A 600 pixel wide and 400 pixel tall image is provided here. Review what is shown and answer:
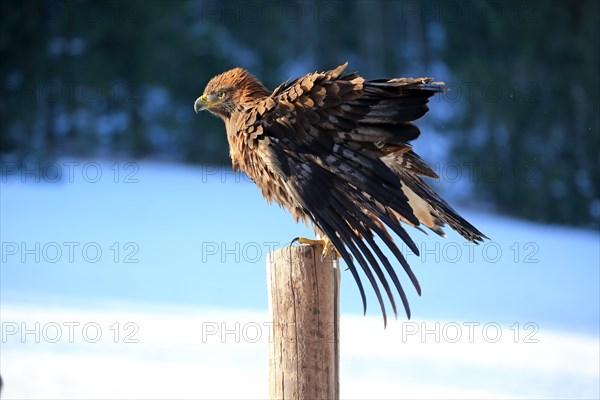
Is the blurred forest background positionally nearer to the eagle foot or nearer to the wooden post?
the eagle foot

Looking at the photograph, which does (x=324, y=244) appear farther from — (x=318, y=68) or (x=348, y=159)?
(x=318, y=68)

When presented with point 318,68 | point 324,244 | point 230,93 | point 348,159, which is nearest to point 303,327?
point 324,244

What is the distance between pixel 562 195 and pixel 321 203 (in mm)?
7272

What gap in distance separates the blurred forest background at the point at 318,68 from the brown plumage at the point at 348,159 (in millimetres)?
6107

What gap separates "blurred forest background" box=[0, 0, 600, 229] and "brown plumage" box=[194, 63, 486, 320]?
20.0ft

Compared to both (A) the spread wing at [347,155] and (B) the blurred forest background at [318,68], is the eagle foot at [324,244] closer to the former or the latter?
(A) the spread wing at [347,155]

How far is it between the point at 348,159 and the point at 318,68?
7763mm

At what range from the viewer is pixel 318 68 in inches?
442

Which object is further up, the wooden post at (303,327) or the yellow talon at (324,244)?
the yellow talon at (324,244)

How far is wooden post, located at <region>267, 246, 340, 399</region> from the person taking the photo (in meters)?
3.38

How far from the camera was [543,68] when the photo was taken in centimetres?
1015

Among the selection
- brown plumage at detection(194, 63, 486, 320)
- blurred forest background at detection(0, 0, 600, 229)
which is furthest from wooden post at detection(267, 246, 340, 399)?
blurred forest background at detection(0, 0, 600, 229)

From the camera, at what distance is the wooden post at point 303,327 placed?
3383mm

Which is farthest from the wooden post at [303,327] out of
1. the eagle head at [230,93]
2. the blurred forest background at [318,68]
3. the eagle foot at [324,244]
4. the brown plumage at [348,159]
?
the blurred forest background at [318,68]
